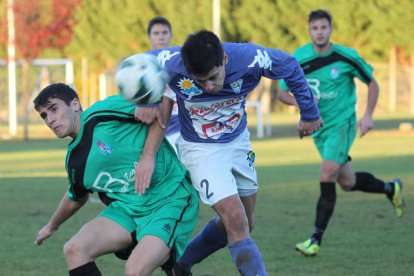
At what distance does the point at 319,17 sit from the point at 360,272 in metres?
2.78

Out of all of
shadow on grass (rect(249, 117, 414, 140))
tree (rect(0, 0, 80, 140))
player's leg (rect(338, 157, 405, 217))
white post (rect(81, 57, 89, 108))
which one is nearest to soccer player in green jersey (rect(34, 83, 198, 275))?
player's leg (rect(338, 157, 405, 217))

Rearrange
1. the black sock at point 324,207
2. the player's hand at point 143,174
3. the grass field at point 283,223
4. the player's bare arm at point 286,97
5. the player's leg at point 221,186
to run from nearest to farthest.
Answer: the player's hand at point 143,174
the player's leg at point 221,186
the grass field at point 283,223
the black sock at point 324,207
the player's bare arm at point 286,97

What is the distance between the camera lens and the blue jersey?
6.19m

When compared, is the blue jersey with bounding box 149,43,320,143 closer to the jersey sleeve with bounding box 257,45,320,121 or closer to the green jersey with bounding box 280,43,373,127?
the jersey sleeve with bounding box 257,45,320,121

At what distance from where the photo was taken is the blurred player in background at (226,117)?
19.5 ft

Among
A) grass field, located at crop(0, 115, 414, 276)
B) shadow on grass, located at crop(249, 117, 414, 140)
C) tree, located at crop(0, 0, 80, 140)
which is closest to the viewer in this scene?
grass field, located at crop(0, 115, 414, 276)

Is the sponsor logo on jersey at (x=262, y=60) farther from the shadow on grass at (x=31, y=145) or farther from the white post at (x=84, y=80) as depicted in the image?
the white post at (x=84, y=80)

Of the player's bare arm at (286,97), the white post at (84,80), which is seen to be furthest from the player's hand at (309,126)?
the white post at (84,80)

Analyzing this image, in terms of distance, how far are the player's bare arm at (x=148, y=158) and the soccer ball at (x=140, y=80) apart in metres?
0.31

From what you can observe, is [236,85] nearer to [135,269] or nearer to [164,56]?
[164,56]

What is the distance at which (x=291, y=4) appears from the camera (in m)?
51.5

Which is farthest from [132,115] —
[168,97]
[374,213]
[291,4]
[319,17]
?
[291,4]

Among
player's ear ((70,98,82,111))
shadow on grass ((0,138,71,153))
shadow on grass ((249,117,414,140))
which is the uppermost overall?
player's ear ((70,98,82,111))

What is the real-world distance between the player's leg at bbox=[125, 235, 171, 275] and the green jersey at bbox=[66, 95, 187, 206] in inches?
12.7
